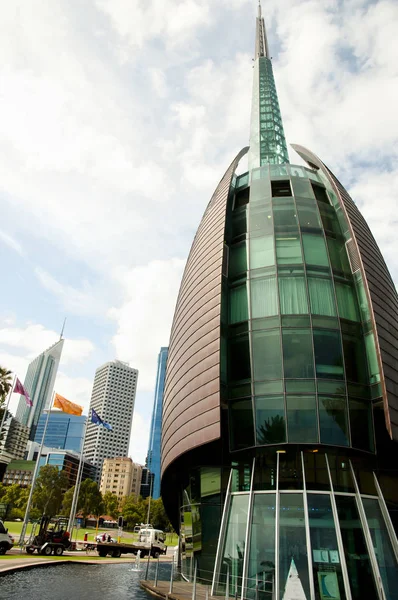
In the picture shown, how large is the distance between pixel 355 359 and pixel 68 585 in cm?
1545

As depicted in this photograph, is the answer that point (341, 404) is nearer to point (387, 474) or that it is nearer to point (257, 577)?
point (387, 474)

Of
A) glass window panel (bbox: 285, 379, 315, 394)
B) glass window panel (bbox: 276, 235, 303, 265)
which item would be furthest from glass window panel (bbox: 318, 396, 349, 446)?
glass window panel (bbox: 276, 235, 303, 265)

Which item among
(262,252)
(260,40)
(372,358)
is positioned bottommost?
(372,358)

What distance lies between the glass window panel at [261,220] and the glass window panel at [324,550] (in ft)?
43.3

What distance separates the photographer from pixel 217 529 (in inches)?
709

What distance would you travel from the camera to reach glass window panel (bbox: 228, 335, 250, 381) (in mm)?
19328

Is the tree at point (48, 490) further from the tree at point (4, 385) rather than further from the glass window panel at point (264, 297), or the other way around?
the glass window panel at point (264, 297)

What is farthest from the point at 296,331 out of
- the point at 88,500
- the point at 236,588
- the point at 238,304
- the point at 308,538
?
the point at 88,500

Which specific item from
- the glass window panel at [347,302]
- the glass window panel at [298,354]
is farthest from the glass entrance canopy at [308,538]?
the glass window panel at [347,302]

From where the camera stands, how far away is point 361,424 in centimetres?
1770

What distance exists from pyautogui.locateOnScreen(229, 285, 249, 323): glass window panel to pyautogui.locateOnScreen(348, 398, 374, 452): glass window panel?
6302mm

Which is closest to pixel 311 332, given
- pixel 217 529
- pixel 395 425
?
pixel 395 425

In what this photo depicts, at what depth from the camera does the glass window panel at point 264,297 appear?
65.5 feet

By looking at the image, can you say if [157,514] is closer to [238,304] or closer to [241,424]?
[241,424]
